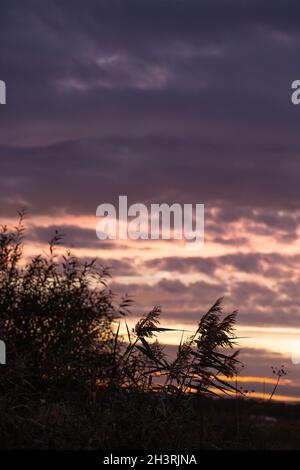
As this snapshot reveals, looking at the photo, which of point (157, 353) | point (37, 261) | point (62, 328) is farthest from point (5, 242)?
point (157, 353)

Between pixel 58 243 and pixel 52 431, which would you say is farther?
pixel 58 243

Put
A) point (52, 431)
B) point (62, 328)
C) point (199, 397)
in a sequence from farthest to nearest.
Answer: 1. point (62, 328)
2. point (199, 397)
3. point (52, 431)

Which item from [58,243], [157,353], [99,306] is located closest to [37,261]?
[58,243]

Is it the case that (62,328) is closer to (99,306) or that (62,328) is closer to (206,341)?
(99,306)

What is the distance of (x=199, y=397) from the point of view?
1028cm

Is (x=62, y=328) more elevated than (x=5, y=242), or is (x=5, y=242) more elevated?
(x=5, y=242)
